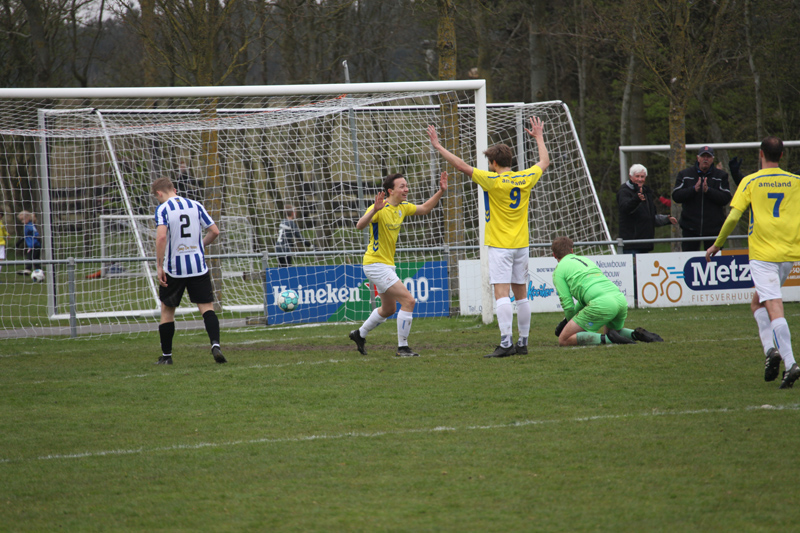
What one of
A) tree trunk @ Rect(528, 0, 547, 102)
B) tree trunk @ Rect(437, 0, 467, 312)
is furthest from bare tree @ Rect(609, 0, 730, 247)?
tree trunk @ Rect(528, 0, 547, 102)

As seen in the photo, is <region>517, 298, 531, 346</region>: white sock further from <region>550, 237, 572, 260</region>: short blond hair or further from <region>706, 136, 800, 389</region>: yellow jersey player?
<region>706, 136, 800, 389</region>: yellow jersey player

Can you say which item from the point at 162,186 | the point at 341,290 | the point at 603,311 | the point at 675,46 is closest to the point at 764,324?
the point at 603,311

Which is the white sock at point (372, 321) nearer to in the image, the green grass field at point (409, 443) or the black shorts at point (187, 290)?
the green grass field at point (409, 443)

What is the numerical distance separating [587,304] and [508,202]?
5.14 ft

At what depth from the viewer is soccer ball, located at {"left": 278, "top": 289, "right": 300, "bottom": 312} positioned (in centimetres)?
1252

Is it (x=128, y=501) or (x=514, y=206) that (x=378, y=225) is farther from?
(x=128, y=501)

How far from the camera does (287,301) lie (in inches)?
493

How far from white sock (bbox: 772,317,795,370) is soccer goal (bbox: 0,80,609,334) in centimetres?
513

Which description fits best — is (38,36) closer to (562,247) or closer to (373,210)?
(373,210)

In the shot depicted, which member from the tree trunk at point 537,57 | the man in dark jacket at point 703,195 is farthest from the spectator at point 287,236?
the tree trunk at point 537,57

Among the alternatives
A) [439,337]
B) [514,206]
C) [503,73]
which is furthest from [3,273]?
[503,73]

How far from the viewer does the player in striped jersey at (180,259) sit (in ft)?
27.7

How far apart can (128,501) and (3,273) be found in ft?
41.9

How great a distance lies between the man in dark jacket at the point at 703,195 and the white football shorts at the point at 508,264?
5.36 meters
